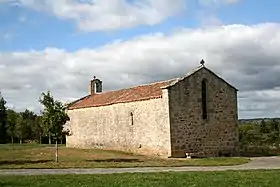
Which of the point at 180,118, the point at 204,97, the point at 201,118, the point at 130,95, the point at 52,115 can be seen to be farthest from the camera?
the point at 130,95

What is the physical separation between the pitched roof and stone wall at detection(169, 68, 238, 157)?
0.84 metres

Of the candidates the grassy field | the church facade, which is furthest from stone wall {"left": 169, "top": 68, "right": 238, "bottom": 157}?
the grassy field

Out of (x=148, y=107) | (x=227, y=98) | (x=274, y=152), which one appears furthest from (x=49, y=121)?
(x=274, y=152)

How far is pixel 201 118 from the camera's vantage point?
38.8m

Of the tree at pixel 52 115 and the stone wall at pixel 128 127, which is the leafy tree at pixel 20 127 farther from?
the tree at pixel 52 115

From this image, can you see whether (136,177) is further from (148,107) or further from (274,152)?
(274,152)

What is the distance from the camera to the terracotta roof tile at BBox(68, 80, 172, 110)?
4050 cm

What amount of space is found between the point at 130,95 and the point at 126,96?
24.1 inches

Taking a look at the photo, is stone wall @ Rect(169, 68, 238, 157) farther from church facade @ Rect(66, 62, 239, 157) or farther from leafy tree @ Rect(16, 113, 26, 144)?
leafy tree @ Rect(16, 113, 26, 144)

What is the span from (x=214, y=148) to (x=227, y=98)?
4.46 meters

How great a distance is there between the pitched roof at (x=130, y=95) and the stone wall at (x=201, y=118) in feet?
2.74

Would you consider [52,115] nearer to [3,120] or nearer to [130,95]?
[130,95]

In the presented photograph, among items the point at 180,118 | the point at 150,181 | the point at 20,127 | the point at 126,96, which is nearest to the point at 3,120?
the point at 20,127

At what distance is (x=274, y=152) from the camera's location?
40.9 metres
